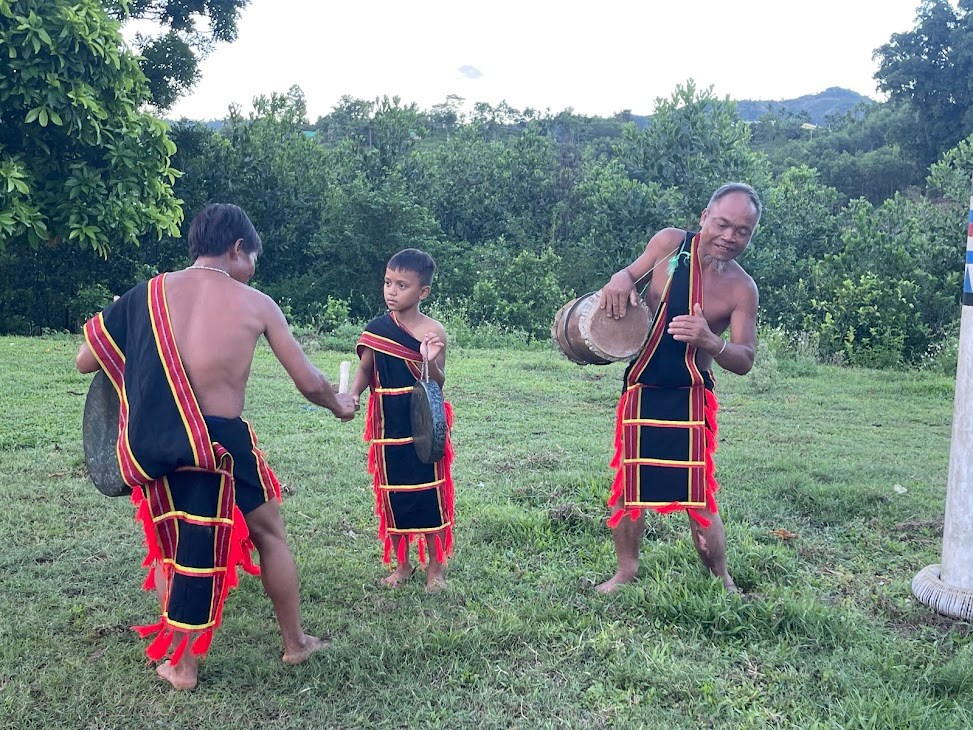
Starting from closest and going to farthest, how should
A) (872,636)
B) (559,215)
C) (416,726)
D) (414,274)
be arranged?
1. (416,726)
2. (872,636)
3. (414,274)
4. (559,215)

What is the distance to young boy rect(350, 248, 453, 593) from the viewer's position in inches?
158

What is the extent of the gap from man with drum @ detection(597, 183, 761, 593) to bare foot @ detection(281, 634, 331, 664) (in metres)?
1.32

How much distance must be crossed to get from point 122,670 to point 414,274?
6.42 ft

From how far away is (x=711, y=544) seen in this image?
405 cm

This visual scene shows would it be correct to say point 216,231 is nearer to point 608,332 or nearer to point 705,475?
point 608,332

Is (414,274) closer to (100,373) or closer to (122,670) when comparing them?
(100,373)

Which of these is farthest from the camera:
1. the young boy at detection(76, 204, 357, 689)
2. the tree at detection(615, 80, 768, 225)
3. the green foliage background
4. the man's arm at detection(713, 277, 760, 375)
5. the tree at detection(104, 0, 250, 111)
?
the tree at detection(615, 80, 768, 225)

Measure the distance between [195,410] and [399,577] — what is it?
62.0 inches

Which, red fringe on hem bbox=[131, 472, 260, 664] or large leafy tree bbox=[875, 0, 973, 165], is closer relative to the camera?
red fringe on hem bbox=[131, 472, 260, 664]

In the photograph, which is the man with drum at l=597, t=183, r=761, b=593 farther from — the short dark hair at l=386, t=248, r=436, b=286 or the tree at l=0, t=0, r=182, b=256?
the tree at l=0, t=0, r=182, b=256

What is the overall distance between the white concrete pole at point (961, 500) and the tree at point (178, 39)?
44.1 feet

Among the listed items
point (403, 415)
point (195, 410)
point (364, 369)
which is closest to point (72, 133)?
point (364, 369)

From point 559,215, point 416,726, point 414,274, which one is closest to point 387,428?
point 414,274

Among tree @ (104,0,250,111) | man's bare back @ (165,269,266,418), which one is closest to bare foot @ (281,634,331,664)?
man's bare back @ (165,269,266,418)
